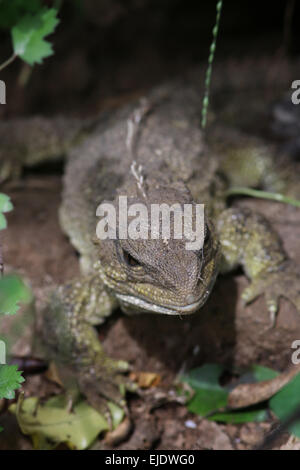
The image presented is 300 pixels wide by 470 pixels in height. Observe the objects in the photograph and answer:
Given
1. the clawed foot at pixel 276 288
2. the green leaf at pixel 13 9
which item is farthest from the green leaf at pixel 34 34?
the clawed foot at pixel 276 288

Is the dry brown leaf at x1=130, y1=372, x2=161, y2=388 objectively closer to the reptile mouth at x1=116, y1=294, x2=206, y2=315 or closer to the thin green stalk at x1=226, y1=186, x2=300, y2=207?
the reptile mouth at x1=116, y1=294, x2=206, y2=315

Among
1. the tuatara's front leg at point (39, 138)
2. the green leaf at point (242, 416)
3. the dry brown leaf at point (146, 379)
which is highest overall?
the tuatara's front leg at point (39, 138)

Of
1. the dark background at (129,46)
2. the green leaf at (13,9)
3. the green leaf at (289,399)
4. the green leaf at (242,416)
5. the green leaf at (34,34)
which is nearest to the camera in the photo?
the green leaf at (289,399)

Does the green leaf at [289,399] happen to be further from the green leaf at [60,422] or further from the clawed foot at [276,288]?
the green leaf at [60,422]

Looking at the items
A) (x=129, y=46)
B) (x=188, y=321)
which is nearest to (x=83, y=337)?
(x=188, y=321)

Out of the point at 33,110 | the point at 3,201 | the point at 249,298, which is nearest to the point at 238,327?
the point at 249,298

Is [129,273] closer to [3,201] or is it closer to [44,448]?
[3,201]
